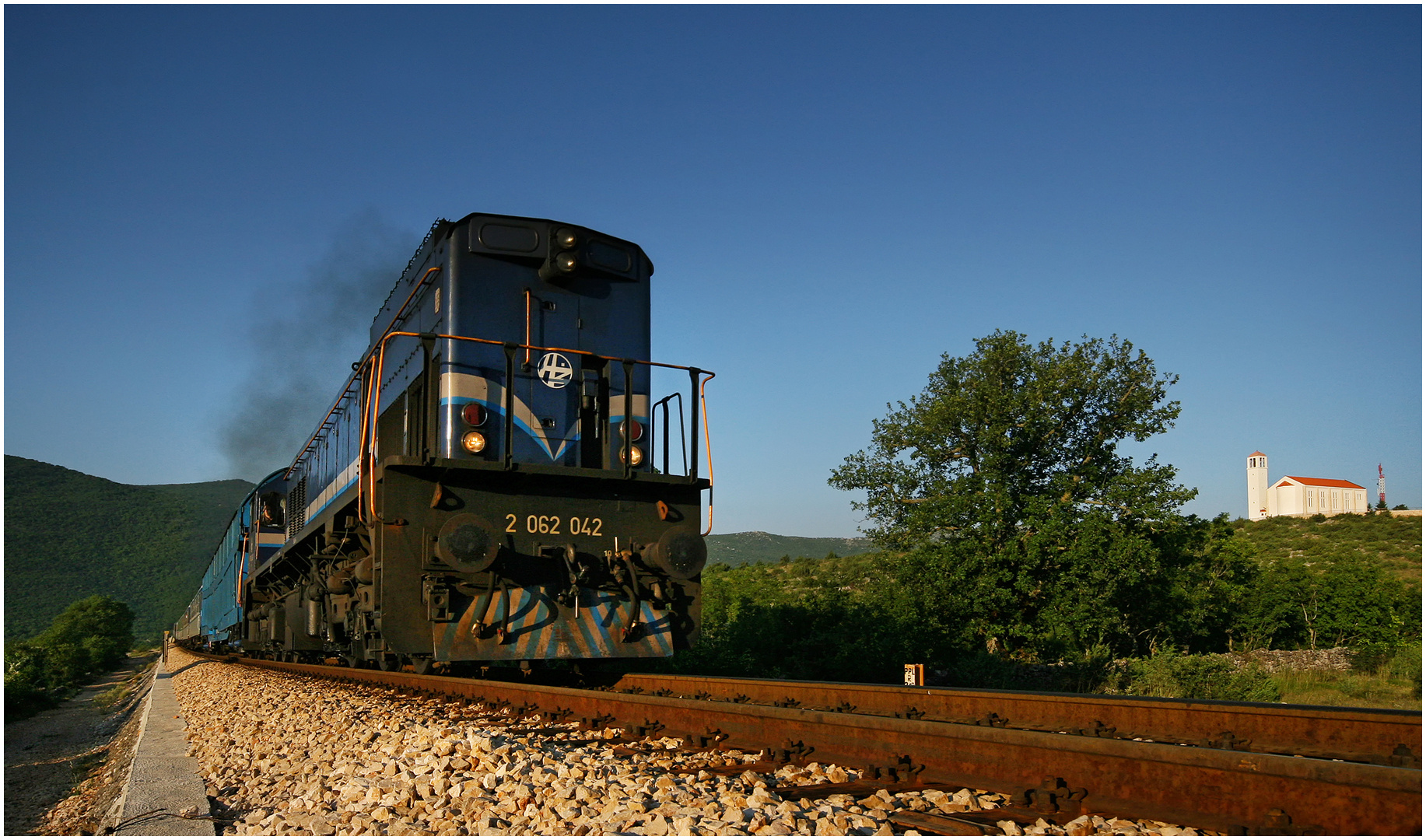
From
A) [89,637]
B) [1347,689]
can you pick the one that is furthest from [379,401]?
[89,637]

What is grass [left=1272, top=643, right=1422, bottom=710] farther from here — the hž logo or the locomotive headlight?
the hž logo

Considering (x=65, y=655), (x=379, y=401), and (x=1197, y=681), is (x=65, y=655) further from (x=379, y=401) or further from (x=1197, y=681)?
(x=1197, y=681)

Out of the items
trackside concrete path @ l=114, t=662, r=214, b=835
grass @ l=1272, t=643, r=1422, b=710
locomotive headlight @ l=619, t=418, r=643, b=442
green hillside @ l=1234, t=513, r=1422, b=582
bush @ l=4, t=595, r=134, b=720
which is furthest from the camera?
green hillside @ l=1234, t=513, r=1422, b=582

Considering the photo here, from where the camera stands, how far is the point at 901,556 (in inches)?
646

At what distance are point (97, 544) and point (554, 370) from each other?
131 metres

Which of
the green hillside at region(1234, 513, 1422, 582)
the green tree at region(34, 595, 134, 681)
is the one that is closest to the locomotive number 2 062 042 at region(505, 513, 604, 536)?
the green tree at region(34, 595, 134, 681)

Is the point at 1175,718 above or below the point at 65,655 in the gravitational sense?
above

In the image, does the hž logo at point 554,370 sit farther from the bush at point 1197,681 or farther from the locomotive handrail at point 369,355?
the bush at point 1197,681

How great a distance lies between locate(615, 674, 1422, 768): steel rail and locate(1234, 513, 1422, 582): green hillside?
118ft

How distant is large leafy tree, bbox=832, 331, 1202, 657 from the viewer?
14.8 meters

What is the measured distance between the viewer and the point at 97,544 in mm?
114812

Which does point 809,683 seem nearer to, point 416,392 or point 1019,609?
point 416,392

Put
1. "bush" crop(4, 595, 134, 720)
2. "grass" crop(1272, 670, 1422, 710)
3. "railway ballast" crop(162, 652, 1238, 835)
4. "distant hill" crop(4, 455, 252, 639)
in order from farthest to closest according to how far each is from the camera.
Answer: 1. "distant hill" crop(4, 455, 252, 639)
2. "bush" crop(4, 595, 134, 720)
3. "grass" crop(1272, 670, 1422, 710)
4. "railway ballast" crop(162, 652, 1238, 835)

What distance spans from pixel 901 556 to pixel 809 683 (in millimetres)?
10842
